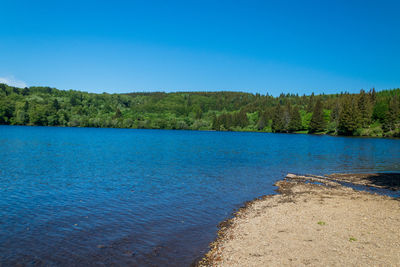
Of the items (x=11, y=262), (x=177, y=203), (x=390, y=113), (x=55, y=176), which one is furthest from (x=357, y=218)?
(x=390, y=113)

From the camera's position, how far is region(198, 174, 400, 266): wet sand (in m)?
11.6

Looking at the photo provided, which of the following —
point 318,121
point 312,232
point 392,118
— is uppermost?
point 392,118

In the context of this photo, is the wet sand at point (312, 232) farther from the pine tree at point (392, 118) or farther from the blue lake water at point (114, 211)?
the pine tree at point (392, 118)

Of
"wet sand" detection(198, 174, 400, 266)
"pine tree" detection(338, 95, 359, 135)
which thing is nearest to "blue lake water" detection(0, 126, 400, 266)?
"wet sand" detection(198, 174, 400, 266)

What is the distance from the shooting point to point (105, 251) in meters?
13.1

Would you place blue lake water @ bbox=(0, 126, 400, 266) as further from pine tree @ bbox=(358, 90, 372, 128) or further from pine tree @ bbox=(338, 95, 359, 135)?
pine tree @ bbox=(358, 90, 372, 128)

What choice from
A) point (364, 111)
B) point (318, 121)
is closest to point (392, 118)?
point (364, 111)

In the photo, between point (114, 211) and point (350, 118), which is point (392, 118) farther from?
point (114, 211)

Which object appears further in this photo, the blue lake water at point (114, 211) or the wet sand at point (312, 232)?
the blue lake water at point (114, 211)

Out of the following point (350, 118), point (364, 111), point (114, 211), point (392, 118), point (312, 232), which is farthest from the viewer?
point (364, 111)

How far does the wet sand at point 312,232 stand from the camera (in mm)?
11578

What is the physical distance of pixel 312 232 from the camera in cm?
1470

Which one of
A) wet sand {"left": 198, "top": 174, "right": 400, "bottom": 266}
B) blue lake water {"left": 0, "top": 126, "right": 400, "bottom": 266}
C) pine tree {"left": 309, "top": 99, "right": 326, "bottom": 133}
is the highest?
pine tree {"left": 309, "top": 99, "right": 326, "bottom": 133}

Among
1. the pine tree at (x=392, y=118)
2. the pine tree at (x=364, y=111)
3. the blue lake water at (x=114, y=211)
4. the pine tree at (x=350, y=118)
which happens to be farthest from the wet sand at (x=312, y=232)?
the pine tree at (x=364, y=111)
